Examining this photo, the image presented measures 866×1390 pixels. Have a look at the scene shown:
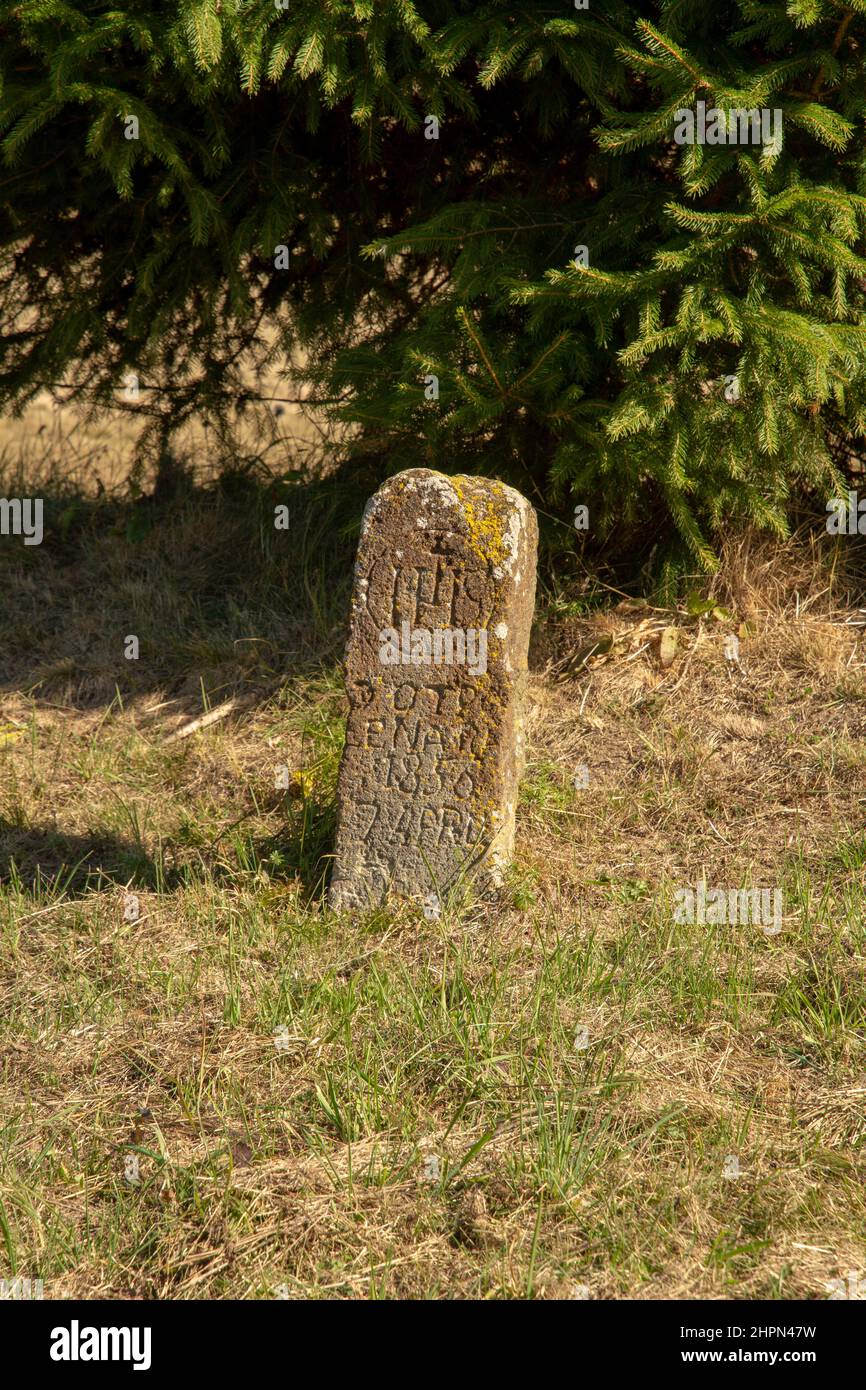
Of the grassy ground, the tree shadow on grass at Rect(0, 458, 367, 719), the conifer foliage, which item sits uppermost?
the conifer foliage

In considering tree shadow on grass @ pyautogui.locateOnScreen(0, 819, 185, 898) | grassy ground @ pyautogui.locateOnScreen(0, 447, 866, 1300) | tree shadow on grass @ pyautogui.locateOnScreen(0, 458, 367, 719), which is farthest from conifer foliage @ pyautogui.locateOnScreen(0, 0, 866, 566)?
tree shadow on grass @ pyautogui.locateOnScreen(0, 819, 185, 898)

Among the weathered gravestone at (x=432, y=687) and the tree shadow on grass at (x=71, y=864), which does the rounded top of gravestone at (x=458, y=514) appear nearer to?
the weathered gravestone at (x=432, y=687)

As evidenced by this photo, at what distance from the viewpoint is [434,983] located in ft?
12.0

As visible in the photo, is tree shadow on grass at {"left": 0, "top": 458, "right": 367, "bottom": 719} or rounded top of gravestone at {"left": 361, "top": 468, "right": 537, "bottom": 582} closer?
rounded top of gravestone at {"left": 361, "top": 468, "right": 537, "bottom": 582}

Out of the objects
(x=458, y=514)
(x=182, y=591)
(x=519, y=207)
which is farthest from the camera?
(x=182, y=591)

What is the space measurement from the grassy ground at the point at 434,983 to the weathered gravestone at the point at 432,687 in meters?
0.18

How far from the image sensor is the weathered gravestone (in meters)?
3.97

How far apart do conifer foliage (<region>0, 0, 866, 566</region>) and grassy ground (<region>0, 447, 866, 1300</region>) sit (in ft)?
2.73

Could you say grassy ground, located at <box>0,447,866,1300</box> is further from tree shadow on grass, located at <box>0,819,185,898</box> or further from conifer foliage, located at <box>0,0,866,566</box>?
conifer foliage, located at <box>0,0,866,566</box>

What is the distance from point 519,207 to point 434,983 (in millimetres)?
3175

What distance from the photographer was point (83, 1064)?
3.42 m

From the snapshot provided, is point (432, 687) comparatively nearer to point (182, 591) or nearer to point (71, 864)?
point (71, 864)

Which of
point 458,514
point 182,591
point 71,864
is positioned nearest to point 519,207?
point 458,514

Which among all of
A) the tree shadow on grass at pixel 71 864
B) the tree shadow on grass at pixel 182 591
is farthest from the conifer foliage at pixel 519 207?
the tree shadow on grass at pixel 71 864
